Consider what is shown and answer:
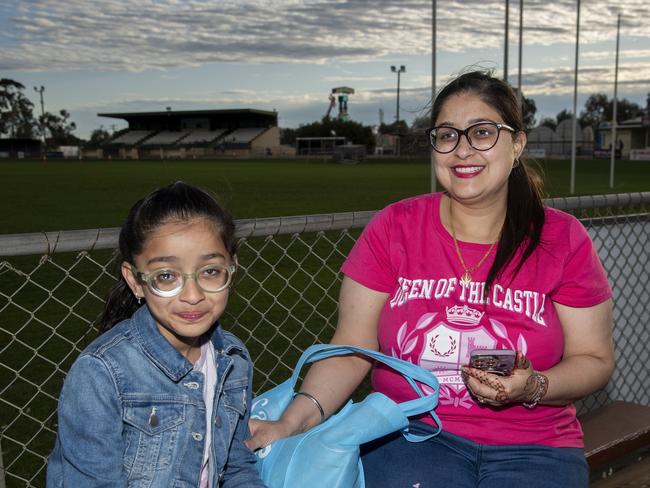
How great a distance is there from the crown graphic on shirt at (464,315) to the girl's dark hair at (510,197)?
0.25 ft

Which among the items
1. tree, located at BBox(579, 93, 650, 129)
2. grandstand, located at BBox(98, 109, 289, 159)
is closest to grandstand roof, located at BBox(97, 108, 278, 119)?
grandstand, located at BBox(98, 109, 289, 159)

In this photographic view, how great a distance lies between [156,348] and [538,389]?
1046 millimetres

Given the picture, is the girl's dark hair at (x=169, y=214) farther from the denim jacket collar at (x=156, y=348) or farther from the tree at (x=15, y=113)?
the tree at (x=15, y=113)

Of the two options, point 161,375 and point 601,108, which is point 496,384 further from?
point 601,108

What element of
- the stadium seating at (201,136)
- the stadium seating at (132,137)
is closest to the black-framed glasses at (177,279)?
the stadium seating at (201,136)

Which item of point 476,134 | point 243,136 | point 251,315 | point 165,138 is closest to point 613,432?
point 476,134

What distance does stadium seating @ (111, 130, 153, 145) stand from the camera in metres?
94.6

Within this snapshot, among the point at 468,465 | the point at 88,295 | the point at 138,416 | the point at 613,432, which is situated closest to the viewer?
the point at 138,416

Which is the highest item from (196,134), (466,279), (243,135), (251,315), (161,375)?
(196,134)

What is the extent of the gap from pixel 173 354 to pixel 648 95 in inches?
5015

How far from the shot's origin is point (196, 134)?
92.1 meters

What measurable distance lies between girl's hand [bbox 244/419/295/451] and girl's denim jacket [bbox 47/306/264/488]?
9 centimetres

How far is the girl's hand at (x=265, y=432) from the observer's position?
1.99 meters

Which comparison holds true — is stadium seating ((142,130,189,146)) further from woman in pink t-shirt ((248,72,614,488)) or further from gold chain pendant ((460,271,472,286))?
gold chain pendant ((460,271,472,286))
